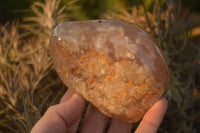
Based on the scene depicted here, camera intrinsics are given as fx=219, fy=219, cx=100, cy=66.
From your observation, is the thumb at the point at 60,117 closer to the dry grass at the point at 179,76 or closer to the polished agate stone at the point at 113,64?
the polished agate stone at the point at 113,64

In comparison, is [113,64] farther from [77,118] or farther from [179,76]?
[179,76]

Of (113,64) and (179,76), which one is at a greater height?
(113,64)

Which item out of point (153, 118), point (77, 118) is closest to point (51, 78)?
point (77, 118)

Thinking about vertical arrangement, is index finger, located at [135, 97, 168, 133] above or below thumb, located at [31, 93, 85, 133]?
below

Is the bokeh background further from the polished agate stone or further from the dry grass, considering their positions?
the polished agate stone

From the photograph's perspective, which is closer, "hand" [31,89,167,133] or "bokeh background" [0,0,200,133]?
"hand" [31,89,167,133]

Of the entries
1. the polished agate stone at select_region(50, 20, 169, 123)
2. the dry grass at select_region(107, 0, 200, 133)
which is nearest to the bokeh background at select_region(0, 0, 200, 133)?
the dry grass at select_region(107, 0, 200, 133)

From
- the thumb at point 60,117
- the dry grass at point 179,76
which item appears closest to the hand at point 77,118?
the thumb at point 60,117
